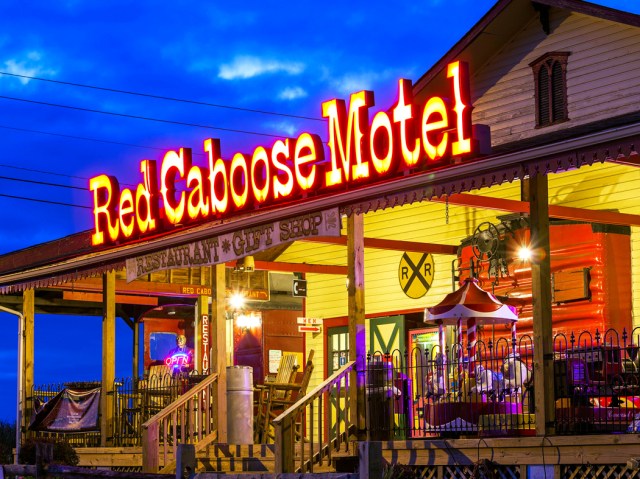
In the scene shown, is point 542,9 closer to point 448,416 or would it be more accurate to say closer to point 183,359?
point 448,416

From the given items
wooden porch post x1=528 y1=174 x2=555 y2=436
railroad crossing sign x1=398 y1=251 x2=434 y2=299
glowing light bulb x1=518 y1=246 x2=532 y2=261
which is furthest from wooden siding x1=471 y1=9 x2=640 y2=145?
wooden porch post x1=528 y1=174 x2=555 y2=436

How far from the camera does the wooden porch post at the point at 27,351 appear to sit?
2312 centimetres

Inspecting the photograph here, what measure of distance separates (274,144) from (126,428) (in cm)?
710

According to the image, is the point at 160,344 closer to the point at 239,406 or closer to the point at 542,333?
the point at 239,406

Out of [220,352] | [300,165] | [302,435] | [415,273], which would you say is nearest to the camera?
[302,435]

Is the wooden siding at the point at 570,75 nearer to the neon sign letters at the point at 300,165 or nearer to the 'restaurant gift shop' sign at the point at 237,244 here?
the neon sign letters at the point at 300,165

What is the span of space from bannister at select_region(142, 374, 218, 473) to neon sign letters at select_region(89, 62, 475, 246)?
287cm

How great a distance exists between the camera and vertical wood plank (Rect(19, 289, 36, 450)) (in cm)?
2314

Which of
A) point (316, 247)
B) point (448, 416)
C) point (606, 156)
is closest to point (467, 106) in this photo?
point (606, 156)

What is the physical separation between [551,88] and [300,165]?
168 inches

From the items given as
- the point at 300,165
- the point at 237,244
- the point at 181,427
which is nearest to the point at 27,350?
the point at 181,427

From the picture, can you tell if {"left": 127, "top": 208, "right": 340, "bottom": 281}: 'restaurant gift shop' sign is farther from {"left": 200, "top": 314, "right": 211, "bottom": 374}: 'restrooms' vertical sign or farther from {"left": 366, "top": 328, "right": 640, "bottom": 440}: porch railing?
{"left": 200, "top": 314, "right": 211, "bottom": 374}: 'restrooms' vertical sign

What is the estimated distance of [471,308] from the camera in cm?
1645

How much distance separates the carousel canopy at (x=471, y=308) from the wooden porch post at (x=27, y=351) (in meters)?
9.87
